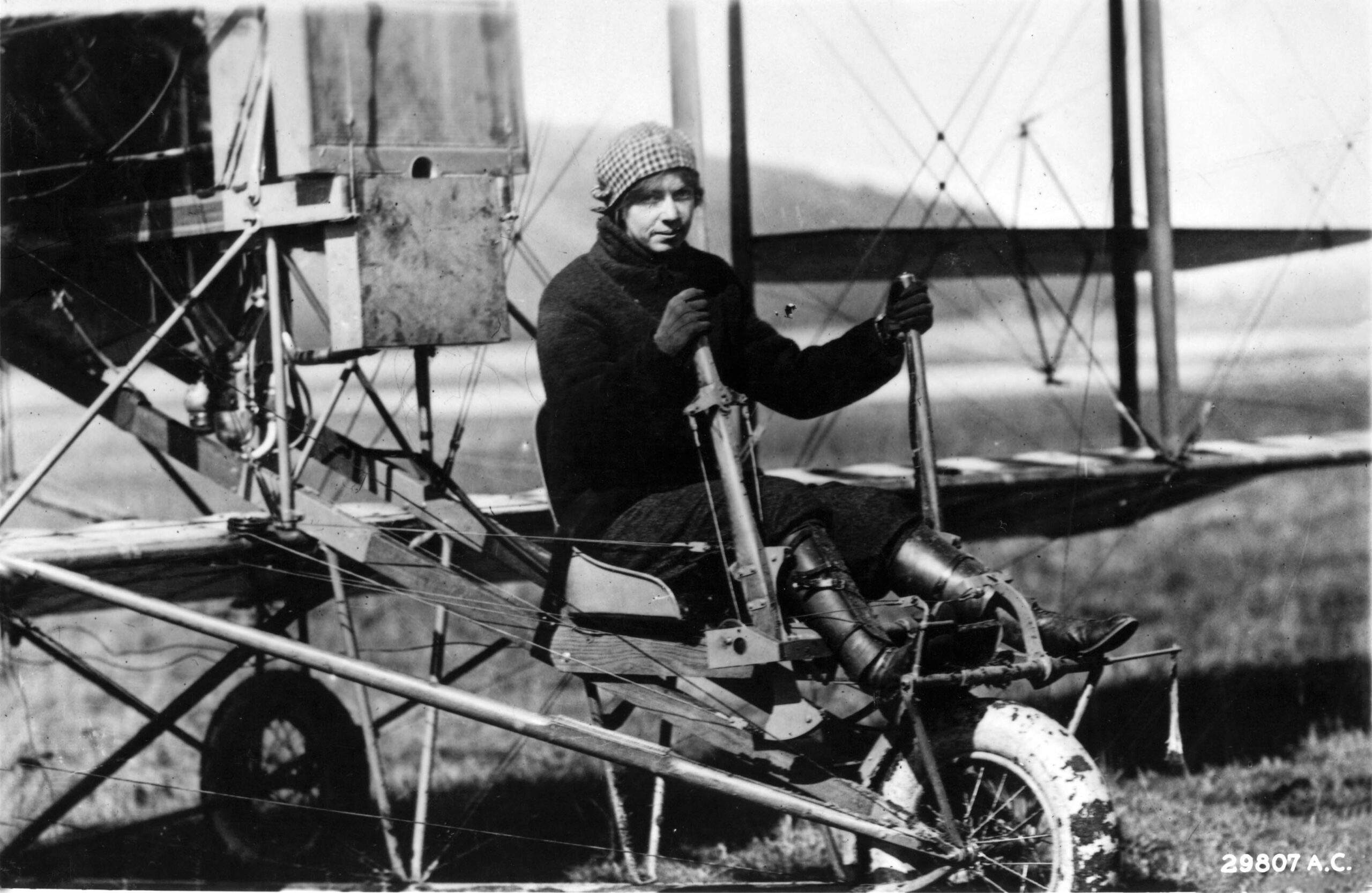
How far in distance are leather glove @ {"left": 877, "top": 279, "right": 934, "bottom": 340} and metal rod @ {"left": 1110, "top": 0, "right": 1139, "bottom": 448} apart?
2275mm

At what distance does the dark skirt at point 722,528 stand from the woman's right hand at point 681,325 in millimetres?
397

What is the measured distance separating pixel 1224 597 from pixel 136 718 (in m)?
6.28

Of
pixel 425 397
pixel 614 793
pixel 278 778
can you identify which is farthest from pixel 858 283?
pixel 278 778

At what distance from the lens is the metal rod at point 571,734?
3576 millimetres

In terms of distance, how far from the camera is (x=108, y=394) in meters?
4.17

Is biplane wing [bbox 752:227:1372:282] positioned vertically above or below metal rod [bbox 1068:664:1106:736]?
above

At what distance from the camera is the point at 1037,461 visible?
18.1 feet

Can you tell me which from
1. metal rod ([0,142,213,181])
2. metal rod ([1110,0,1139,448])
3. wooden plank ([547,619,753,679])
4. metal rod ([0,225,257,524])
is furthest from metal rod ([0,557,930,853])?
metal rod ([1110,0,1139,448])

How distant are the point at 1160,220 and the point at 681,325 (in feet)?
9.26

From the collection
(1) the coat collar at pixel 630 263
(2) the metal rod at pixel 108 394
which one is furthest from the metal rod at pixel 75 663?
(1) the coat collar at pixel 630 263

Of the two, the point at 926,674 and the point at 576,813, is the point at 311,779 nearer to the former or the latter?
the point at 576,813

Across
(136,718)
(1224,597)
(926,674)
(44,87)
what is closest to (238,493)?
(44,87)

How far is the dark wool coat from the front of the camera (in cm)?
393

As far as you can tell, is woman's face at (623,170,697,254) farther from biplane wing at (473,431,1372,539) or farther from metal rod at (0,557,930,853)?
metal rod at (0,557,930,853)
